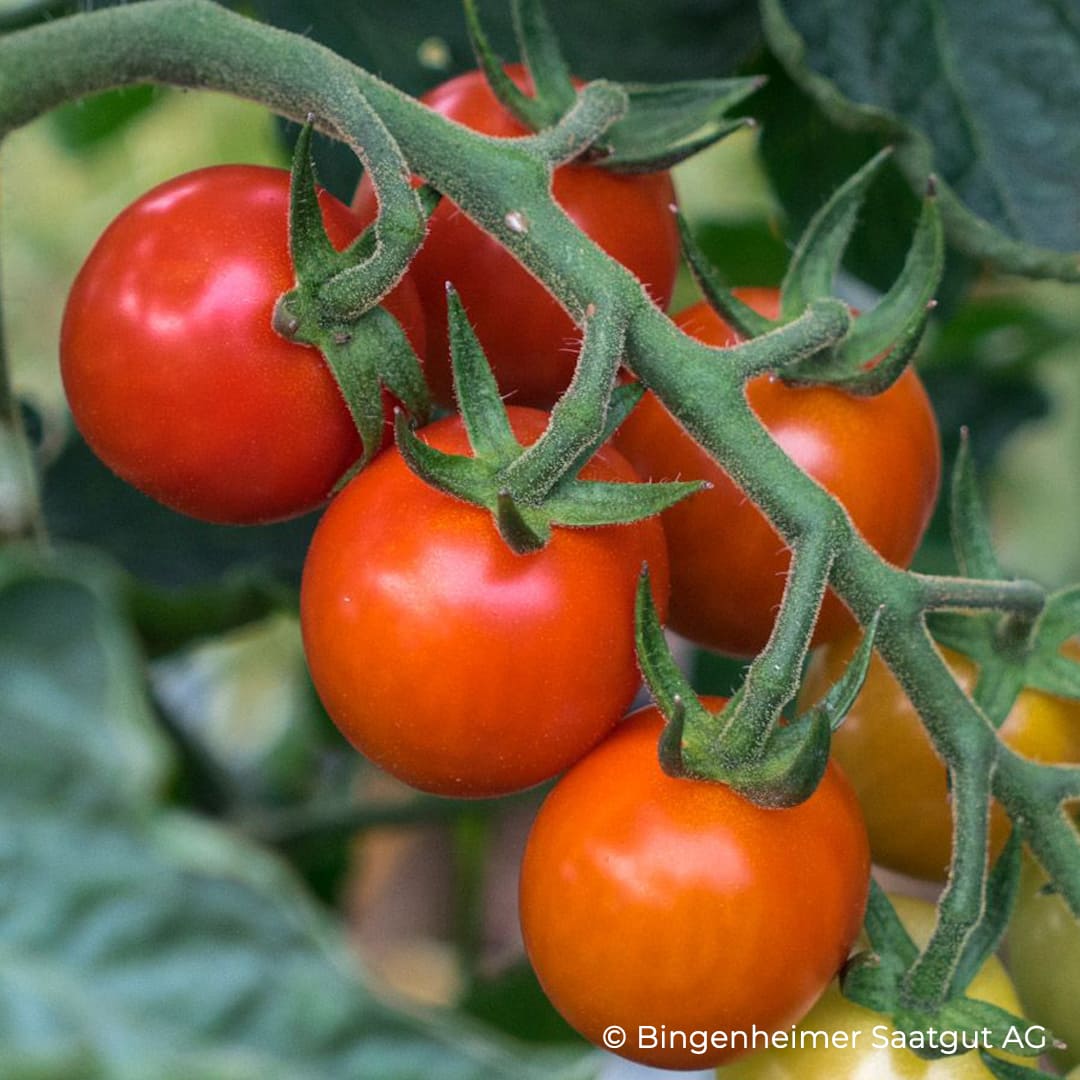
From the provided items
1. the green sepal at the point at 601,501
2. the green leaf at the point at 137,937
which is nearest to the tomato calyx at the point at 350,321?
the green sepal at the point at 601,501

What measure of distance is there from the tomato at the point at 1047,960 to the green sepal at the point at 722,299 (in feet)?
1.09

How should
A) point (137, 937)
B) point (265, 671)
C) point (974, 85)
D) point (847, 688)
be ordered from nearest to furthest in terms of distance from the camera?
point (137, 937)
point (847, 688)
point (974, 85)
point (265, 671)

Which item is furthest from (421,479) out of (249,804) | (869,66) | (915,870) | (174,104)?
(174,104)

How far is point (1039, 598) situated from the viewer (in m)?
0.69

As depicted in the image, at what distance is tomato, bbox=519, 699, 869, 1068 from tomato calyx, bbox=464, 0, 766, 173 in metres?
0.30

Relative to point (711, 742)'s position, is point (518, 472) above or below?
above

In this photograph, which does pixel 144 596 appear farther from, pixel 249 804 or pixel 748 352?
pixel 748 352

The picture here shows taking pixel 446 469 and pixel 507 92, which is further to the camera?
pixel 507 92

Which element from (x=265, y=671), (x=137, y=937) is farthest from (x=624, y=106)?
(x=265, y=671)

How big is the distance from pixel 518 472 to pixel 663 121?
0.27 meters

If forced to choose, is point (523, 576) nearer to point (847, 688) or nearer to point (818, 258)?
point (847, 688)

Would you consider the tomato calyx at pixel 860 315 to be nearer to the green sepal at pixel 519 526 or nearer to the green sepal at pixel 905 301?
the green sepal at pixel 905 301

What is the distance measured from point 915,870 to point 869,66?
0.51 m

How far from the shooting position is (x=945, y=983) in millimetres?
657
